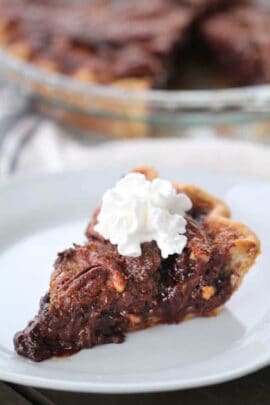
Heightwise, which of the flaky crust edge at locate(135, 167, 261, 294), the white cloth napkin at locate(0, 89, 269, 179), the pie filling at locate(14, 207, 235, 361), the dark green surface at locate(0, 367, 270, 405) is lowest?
the white cloth napkin at locate(0, 89, 269, 179)

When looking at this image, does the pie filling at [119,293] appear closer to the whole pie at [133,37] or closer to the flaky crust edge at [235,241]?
the flaky crust edge at [235,241]

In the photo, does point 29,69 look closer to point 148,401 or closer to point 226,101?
point 226,101

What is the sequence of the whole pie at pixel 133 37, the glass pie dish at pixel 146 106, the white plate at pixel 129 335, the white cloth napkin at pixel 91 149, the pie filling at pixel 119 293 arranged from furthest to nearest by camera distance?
the whole pie at pixel 133 37 < the glass pie dish at pixel 146 106 < the white cloth napkin at pixel 91 149 < the pie filling at pixel 119 293 < the white plate at pixel 129 335

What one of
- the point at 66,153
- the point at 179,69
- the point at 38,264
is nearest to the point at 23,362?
the point at 38,264

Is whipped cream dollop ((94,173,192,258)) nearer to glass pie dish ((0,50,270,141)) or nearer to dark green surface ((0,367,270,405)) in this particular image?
dark green surface ((0,367,270,405))

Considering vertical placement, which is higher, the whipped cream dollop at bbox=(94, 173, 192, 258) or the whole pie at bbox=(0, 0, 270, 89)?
the whipped cream dollop at bbox=(94, 173, 192, 258)

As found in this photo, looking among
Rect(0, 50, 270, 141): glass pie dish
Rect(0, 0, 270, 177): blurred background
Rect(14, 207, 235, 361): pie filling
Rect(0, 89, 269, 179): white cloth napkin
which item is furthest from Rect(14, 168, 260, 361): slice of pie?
Rect(0, 50, 270, 141): glass pie dish

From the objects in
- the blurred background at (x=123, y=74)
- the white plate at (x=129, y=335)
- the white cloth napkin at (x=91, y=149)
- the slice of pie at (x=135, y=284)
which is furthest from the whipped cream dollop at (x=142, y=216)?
the blurred background at (x=123, y=74)
